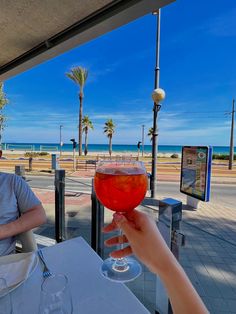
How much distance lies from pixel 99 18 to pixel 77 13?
9.5 inches

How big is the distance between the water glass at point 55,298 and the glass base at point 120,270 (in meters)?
0.25

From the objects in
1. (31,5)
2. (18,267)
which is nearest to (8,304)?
(18,267)

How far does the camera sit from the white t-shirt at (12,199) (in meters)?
1.83

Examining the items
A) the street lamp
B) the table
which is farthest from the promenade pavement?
the street lamp

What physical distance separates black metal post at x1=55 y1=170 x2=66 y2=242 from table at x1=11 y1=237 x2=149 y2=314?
221 centimetres

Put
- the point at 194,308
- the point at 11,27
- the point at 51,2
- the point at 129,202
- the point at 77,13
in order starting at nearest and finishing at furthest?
the point at 194,308 → the point at 129,202 → the point at 51,2 → the point at 77,13 → the point at 11,27

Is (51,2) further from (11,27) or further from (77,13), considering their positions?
(11,27)

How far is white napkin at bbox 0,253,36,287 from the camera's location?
1.15 metres

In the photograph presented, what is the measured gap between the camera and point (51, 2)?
2066 millimetres

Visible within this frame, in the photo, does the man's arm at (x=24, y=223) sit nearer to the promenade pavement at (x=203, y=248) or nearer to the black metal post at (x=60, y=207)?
the promenade pavement at (x=203, y=248)

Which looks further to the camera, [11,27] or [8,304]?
[11,27]

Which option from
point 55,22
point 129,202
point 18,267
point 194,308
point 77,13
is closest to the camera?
point 194,308

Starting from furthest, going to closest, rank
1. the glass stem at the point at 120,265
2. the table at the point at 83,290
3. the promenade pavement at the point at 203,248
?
1. the promenade pavement at the point at 203,248
2. the glass stem at the point at 120,265
3. the table at the point at 83,290

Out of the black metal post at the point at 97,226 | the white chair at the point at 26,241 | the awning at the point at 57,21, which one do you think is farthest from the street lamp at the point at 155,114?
the white chair at the point at 26,241
